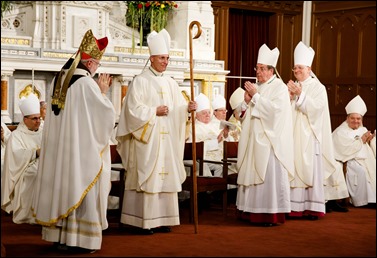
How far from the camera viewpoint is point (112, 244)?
6.09m

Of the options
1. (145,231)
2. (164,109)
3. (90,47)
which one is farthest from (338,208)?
(90,47)

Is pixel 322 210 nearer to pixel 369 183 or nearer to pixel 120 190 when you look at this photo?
pixel 369 183

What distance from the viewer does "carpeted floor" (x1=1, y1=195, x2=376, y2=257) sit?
5816 millimetres

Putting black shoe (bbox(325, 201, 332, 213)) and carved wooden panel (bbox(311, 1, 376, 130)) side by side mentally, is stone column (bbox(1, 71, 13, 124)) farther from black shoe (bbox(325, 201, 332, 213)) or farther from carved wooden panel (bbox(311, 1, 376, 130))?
carved wooden panel (bbox(311, 1, 376, 130))

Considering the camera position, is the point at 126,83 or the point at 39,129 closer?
the point at 39,129

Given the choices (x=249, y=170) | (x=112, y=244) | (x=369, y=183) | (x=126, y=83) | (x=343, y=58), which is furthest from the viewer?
(x=343, y=58)

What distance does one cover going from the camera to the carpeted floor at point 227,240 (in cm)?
582

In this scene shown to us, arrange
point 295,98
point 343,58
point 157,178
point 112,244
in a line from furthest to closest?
point 343,58 → point 295,98 → point 157,178 → point 112,244

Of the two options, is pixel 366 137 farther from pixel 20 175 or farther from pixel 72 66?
pixel 72 66

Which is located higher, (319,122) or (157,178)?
(319,122)

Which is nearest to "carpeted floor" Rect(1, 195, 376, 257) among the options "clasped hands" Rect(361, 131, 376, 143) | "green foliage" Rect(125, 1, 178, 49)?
"clasped hands" Rect(361, 131, 376, 143)

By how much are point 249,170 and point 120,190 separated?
4.56 ft

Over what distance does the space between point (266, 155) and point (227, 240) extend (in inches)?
46.6

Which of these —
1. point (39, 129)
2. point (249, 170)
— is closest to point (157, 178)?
point (249, 170)
